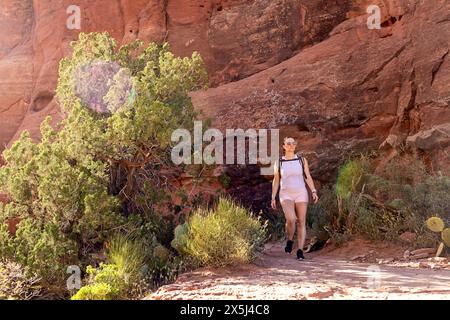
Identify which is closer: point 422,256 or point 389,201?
point 422,256

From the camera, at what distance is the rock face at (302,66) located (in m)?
11.3

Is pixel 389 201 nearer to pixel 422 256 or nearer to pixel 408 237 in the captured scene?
pixel 408 237

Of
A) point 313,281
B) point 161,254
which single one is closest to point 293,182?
point 313,281

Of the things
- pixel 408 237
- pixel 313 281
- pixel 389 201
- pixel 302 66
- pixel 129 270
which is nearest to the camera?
pixel 313 281

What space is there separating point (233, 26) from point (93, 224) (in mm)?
9851

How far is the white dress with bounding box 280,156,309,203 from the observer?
7582mm

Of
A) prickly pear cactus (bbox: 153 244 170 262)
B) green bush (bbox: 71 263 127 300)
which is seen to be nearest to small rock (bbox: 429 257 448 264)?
A: prickly pear cactus (bbox: 153 244 170 262)

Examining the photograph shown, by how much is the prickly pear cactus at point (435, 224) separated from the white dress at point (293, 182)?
1.84m

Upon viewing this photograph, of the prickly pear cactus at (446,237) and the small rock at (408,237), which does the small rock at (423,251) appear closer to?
the prickly pear cactus at (446,237)

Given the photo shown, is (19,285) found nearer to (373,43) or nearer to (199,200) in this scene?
(199,200)

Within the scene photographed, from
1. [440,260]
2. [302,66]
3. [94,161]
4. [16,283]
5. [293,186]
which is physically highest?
[302,66]

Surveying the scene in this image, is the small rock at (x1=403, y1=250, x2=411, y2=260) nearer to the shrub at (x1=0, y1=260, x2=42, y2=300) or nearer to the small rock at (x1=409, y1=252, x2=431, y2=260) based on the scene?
the small rock at (x1=409, y1=252, x2=431, y2=260)

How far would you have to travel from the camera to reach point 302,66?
13227 millimetres

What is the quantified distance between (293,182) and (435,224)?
216cm
